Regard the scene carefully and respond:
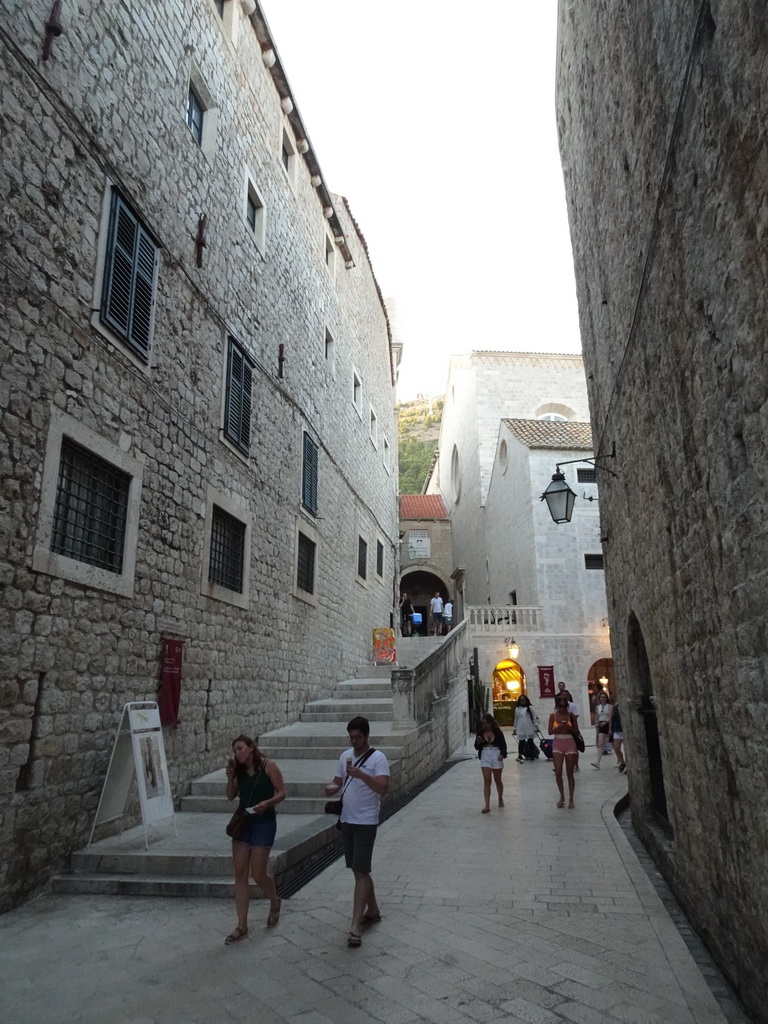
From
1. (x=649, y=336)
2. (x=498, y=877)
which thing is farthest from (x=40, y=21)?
(x=498, y=877)

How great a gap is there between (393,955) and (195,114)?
10021 mm

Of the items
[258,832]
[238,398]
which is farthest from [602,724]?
[258,832]

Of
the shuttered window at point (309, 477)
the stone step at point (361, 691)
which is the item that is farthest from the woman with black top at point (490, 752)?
the shuttered window at point (309, 477)

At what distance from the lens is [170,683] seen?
7098 mm

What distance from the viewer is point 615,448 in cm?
700

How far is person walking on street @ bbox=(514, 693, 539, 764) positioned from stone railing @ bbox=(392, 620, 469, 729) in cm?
154

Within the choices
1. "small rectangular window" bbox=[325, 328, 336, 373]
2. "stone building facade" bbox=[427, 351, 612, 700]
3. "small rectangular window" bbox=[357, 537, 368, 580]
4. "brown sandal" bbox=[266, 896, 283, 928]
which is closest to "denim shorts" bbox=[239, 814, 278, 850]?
"brown sandal" bbox=[266, 896, 283, 928]

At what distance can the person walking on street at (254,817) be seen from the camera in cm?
428

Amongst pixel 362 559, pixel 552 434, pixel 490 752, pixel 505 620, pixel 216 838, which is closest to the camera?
pixel 216 838

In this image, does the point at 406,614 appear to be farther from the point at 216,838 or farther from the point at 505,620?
the point at 216,838

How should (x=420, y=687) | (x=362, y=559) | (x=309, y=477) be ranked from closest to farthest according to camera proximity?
(x=420, y=687), (x=309, y=477), (x=362, y=559)

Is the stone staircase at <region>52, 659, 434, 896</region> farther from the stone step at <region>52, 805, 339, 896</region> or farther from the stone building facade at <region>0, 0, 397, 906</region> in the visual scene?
the stone building facade at <region>0, 0, 397, 906</region>

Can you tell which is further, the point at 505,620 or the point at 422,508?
the point at 422,508

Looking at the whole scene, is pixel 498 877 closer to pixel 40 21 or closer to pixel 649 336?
pixel 649 336
